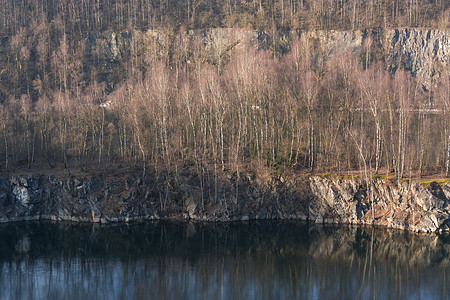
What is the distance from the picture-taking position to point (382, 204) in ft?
126

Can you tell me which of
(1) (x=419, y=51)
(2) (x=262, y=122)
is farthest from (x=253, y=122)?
(1) (x=419, y=51)

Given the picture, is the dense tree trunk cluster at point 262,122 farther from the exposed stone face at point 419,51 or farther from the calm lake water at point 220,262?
the exposed stone face at point 419,51

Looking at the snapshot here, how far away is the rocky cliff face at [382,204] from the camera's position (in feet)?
118

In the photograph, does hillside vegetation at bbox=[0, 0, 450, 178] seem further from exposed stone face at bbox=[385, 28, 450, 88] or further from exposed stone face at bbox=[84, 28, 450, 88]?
exposed stone face at bbox=[385, 28, 450, 88]

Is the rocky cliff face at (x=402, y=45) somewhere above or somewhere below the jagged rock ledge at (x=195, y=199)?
above

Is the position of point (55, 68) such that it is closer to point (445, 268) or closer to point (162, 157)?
point (162, 157)

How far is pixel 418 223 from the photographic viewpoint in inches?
1421

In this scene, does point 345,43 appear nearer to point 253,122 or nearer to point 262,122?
point 262,122

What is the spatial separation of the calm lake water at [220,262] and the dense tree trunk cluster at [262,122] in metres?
7.60

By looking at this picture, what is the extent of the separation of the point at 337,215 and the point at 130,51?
51.6m

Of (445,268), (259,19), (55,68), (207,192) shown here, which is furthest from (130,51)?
(445,268)

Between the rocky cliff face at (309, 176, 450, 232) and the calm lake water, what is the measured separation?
1441 mm

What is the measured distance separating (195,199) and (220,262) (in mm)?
11907

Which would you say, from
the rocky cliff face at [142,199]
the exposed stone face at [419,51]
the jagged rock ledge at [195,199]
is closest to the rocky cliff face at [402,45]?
the exposed stone face at [419,51]
